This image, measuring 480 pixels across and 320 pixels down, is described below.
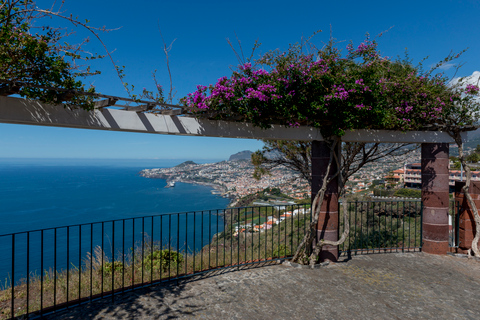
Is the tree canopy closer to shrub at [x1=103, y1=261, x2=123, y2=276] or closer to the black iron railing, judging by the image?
shrub at [x1=103, y1=261, x2=123, y2=276]

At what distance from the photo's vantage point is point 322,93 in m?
4.43

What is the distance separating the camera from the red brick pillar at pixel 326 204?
509 centimetres

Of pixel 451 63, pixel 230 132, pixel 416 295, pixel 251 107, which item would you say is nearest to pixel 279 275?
pixel 416 295

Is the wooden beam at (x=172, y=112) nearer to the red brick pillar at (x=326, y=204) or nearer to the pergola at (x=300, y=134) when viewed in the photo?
the pergola at (x=300, y=134)

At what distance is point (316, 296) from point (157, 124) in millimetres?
3194

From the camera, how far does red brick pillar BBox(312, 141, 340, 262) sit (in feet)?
16.7

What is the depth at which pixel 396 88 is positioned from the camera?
16.5 feet

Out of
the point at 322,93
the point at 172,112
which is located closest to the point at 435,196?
the point at 322,93

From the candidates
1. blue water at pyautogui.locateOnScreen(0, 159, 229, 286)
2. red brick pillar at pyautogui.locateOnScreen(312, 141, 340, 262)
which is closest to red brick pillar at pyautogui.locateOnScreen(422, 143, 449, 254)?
red brick pillar at pyautogui.locateOnScreen(312, 141, 340, 262)

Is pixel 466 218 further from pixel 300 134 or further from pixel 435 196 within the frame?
pixel 300 134

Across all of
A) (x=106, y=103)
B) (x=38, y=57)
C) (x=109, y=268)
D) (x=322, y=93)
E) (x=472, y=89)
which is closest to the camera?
(x=38, y=57)

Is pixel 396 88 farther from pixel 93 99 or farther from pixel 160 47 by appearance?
pixel 93 99

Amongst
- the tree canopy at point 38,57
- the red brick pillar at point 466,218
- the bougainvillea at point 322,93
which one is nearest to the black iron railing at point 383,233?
the red brick pillar at point 466,218

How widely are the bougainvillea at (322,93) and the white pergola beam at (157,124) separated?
0.19m
